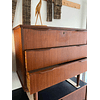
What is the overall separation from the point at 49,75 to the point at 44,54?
7.8 inches

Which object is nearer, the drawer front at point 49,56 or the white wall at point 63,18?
the drawer front at point 49,56

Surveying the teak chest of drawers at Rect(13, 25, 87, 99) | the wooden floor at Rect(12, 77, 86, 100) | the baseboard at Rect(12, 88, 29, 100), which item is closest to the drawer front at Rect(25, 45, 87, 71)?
the teak chest of drawers at Rect(13, 25, 87, 99)

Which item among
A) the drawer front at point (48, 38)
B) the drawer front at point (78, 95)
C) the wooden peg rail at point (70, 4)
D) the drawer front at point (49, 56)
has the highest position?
the wooden peg rail at point (70, 4)

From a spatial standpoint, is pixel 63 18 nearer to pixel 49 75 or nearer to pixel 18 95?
pixel 49 75

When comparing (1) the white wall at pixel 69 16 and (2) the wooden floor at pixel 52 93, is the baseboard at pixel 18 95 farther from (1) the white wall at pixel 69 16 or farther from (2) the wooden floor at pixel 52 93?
(1) the white wall at pixel 69 16

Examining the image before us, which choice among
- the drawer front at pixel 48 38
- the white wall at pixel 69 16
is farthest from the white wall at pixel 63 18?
the drawer front at pixel 48 38

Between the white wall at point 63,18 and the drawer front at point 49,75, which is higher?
the white wall at point 63,18

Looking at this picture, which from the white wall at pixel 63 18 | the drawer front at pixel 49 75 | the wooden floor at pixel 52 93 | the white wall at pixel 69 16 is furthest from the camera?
the white wall at pixel 69 16

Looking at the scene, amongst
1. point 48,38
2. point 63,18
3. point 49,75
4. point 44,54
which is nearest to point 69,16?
point 63,18

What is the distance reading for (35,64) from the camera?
2.60 ft

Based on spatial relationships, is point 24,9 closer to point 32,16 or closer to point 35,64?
point 32,16

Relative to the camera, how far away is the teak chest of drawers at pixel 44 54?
75cm

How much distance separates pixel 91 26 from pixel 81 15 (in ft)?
5.97

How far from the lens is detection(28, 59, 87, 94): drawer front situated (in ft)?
2.43
